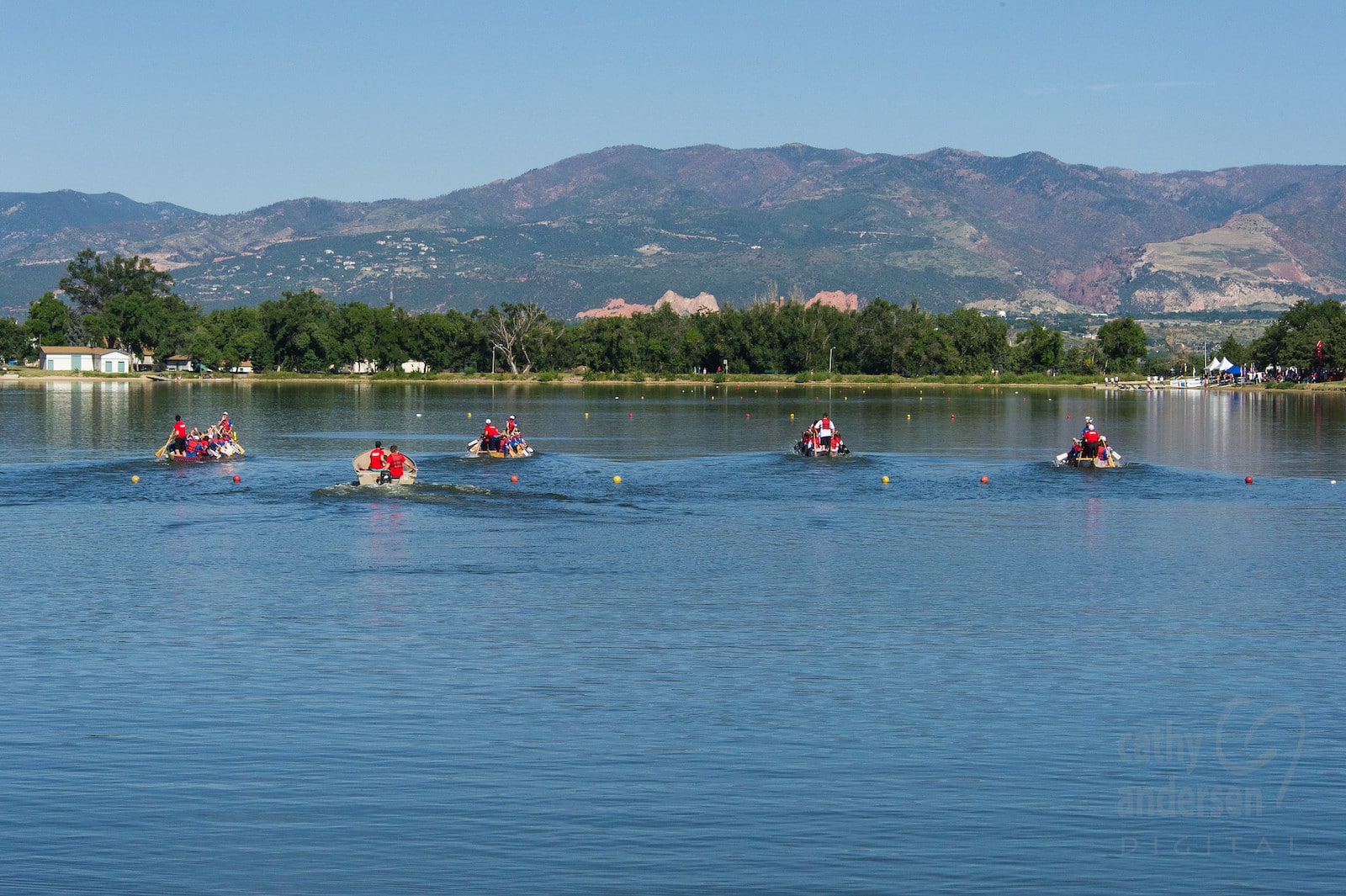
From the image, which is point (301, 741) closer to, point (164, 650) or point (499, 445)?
point (164, 650)

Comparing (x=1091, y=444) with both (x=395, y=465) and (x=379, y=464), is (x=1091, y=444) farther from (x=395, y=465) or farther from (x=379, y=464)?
(x=379, y=464)

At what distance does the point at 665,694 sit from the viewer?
22.6 m

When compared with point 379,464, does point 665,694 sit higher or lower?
lower

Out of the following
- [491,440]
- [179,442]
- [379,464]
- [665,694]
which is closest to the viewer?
[665,694]

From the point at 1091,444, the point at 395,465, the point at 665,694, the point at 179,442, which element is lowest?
the point at 665,694

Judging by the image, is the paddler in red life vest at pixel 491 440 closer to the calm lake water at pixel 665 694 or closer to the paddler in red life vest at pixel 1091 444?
the calm lake water at pixel 665 694

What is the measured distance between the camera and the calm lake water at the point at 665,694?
613 inches

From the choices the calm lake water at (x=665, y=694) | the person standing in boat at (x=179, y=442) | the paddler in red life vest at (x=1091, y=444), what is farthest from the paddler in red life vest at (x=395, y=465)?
the paddler in red life vest at (x=1091, y=444)

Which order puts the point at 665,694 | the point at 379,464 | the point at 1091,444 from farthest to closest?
1. the point at 1091,444
2. the point at 379,464
3. the point at 665,694

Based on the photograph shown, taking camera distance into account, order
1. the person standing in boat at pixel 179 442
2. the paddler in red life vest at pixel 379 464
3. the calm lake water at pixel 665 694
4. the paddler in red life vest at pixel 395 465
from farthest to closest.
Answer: the person standing in boat at pixel 179 442 → the paddler in red life vest at pixel 395 465 → the paddler in red life vest at pixel 379 464 → the calm lake water at pixel 665 694

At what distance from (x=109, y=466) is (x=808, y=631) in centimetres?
4524

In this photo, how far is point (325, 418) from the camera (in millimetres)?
115750

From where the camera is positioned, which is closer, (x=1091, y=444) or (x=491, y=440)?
(x=1091, y=444)

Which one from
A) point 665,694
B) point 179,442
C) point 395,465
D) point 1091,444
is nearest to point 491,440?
point 179,442
